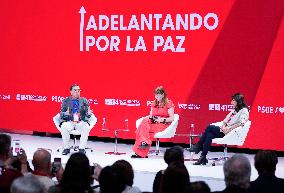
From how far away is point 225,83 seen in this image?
9273 millimetres

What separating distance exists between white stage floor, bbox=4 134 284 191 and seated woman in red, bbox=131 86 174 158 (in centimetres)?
19

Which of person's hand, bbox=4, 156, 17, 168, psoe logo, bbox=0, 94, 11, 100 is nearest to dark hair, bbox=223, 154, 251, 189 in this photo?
person's hand, bbox=4, 156, 17, 168

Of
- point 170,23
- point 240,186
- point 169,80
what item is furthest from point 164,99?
point 240,186

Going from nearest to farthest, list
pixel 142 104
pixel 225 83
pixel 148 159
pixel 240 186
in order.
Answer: pixel 240 186, pixel 148 159, pixel 225 83, pixel 142 104

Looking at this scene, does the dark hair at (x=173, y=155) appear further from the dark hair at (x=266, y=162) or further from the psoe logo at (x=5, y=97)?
the psoe logo at (x=5, y=97)

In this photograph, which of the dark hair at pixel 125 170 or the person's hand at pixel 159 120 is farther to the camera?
the person's hand at pixel 159 120

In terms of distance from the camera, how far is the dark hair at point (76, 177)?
3.66 m

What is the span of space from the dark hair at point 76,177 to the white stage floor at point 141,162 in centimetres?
289

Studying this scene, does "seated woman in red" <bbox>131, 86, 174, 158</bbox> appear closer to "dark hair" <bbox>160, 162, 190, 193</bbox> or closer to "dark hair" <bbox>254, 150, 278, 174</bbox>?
"dark hair" <bbox>254, 150, 278, 174</bbox>

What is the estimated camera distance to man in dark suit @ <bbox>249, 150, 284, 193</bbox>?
4156 mm

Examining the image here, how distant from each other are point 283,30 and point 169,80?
2.01m

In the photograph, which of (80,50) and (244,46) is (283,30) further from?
(80,50)

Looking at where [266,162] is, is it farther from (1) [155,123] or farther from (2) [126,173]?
(1) [155,123]

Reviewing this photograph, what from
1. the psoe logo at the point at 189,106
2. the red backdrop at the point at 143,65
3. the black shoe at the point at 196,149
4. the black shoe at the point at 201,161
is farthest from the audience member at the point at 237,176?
the psoe logo at the point at 189,106
